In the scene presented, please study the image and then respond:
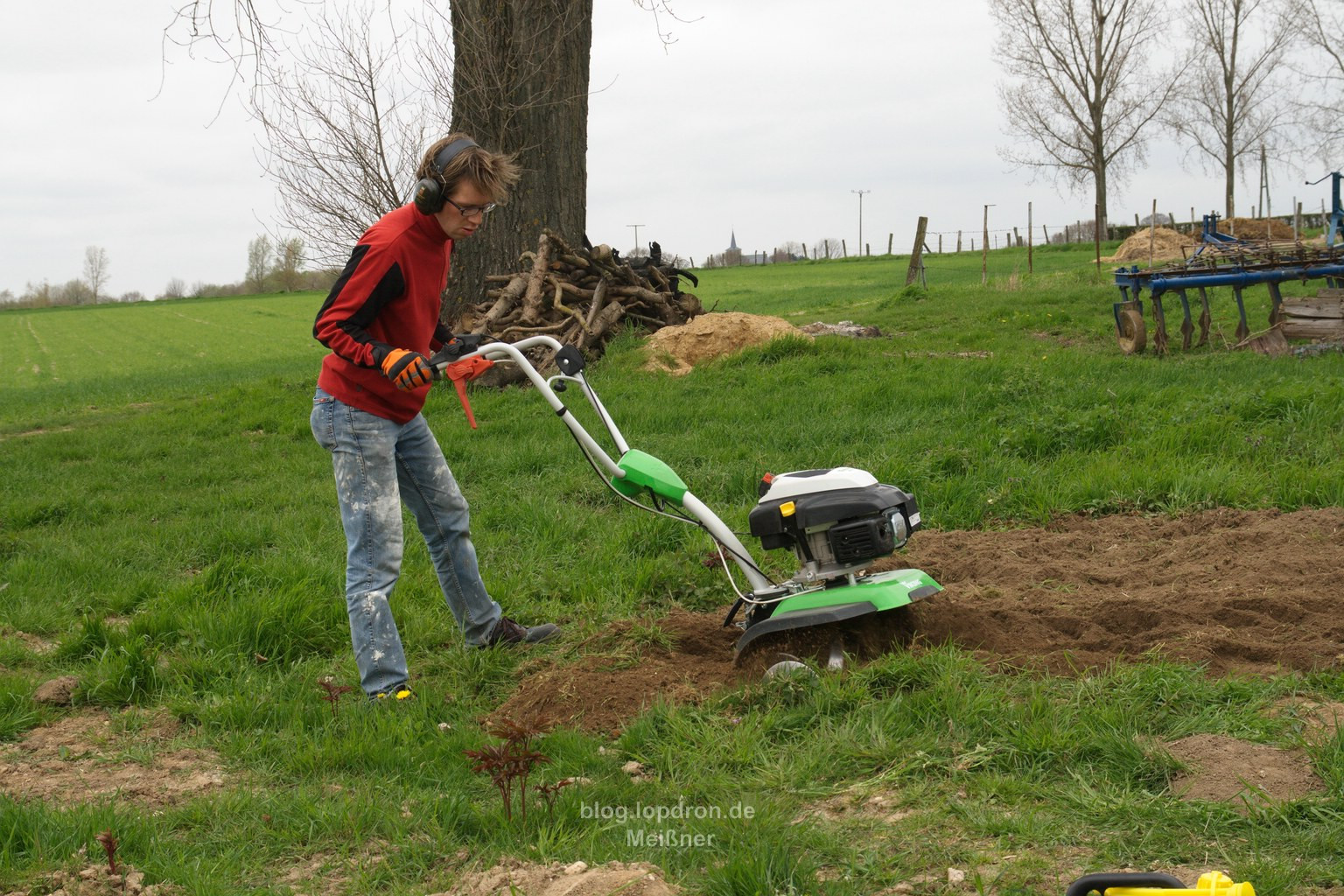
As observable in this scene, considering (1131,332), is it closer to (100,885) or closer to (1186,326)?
(1186,326)

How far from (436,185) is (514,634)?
6.86 feet

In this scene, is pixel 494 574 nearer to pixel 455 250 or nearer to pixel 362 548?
pixel 362 548

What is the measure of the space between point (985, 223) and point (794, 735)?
88.1 feet

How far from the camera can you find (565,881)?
3.02m

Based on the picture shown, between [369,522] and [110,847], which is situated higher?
[369,522]

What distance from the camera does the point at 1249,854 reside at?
111 inches

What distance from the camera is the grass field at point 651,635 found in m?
3.20

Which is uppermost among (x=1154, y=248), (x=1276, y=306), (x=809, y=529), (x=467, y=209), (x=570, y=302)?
(x=1154, y=248)

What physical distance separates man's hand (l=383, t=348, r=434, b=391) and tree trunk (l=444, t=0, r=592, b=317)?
851 centimetres

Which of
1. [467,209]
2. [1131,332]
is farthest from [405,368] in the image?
[1131,332]

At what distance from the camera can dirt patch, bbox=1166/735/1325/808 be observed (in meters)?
3.10

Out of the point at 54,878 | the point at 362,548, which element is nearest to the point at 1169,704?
the point at 362,548

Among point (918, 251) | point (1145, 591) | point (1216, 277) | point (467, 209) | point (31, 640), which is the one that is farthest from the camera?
point (918, 251)

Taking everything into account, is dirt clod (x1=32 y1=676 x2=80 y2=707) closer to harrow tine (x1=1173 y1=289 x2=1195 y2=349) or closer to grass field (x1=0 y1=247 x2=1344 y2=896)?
grass field (x1=0 y1=247 x2=1344 y2=896)
